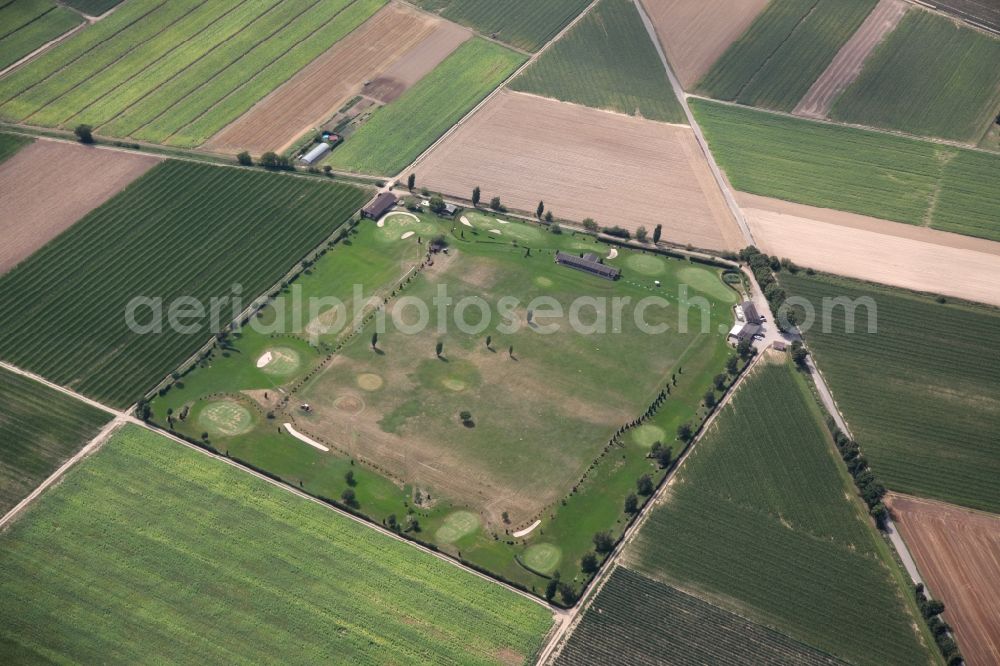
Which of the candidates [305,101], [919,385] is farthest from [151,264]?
[919,385]

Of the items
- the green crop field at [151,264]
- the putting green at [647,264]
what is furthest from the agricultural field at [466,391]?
the green crop field at [151,264]

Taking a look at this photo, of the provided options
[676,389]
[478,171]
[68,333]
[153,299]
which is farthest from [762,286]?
[68,333]

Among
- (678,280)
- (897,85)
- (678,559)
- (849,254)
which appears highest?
(897,85)

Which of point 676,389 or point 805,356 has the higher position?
point 805,356

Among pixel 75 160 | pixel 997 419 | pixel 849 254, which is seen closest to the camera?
pixel 997 419

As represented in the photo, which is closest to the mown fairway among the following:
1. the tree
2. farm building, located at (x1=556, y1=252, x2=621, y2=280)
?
farm building, located at (x1=556, y1=252, x2=621, y2=280)

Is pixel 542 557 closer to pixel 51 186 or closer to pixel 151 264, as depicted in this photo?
pixel 151 264

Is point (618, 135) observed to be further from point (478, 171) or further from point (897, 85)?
point (897, 85)
